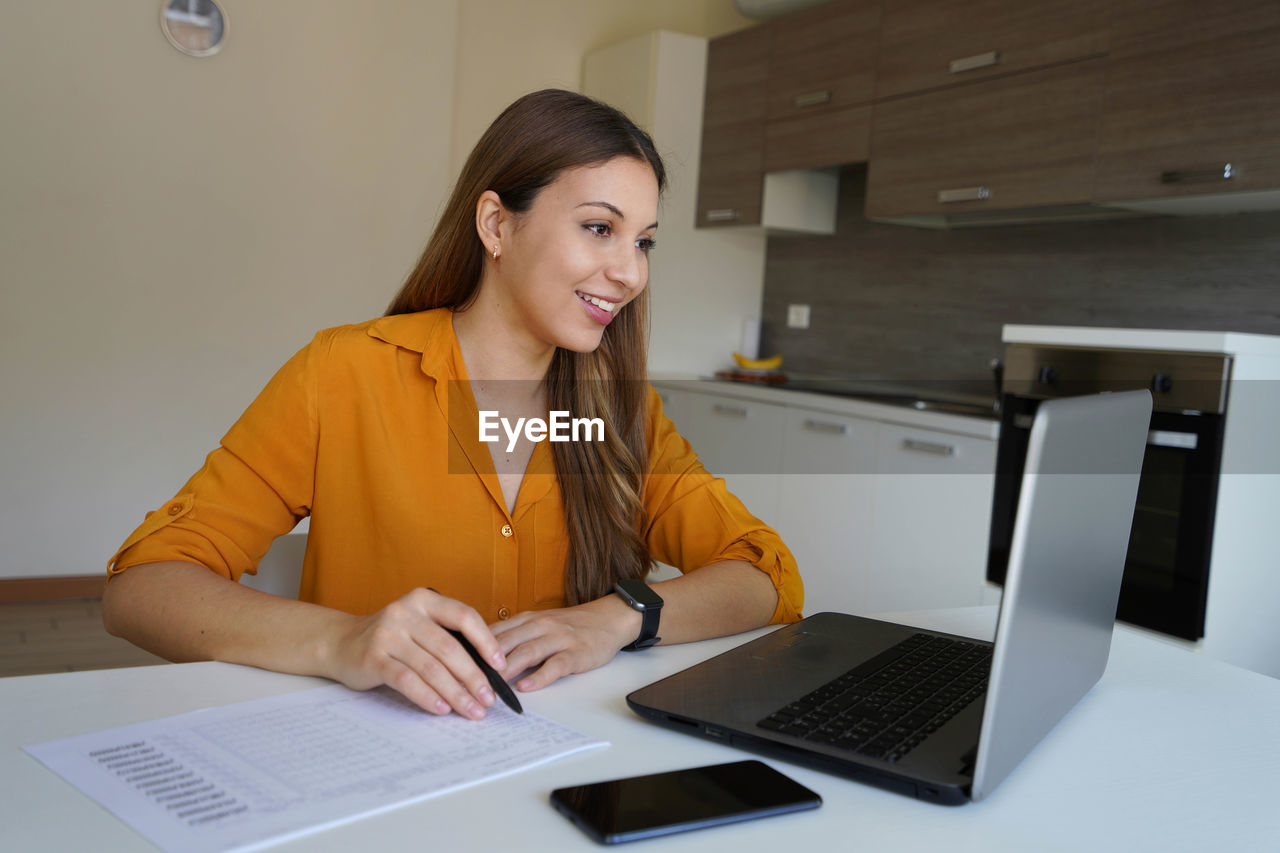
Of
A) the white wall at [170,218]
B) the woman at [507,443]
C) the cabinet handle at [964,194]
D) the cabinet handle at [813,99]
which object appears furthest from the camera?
the cabinet handle at [813,99]

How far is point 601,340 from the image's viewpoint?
158 cm

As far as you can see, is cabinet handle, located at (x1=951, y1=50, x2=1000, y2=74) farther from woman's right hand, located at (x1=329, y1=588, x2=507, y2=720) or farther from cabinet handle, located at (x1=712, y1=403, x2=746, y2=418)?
woman's right hand, located at (x1=329, y1=588, x2=507, y2=720)

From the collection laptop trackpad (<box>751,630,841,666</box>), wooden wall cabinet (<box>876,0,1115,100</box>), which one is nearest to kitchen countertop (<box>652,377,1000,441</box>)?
wooden wall cabinet (<box>876,0,1115,100</box>)

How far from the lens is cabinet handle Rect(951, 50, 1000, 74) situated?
10.4ft

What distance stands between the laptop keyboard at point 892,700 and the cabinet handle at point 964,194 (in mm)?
2420

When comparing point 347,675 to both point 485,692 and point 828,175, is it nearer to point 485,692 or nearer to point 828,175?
point 485,692

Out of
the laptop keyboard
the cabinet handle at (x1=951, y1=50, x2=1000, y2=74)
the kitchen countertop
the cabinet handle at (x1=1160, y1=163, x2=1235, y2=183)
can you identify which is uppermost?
the cabinet handle at (x1=951, y1=50, x2=1000, y2=74)

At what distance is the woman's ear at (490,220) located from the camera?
1.47 m

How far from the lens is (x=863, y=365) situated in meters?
4.24

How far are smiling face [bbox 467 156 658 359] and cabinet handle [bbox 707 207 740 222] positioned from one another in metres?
2.90

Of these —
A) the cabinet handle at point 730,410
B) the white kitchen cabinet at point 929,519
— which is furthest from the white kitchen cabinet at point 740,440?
the white kitchen cabinet at point 929,519

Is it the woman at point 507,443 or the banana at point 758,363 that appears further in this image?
the banana at point 758,363

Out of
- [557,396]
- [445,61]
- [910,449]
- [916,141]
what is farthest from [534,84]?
[557,396]

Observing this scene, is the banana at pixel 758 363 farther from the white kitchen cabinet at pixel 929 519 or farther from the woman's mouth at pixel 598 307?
the woman's mouth at pixel 598 307
